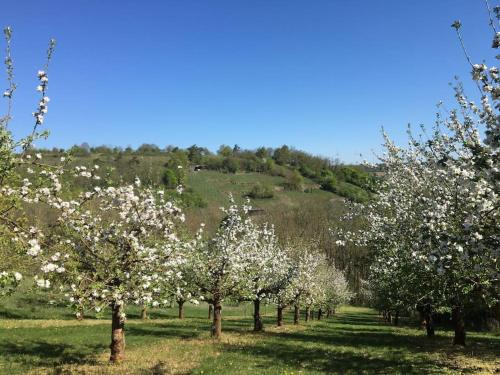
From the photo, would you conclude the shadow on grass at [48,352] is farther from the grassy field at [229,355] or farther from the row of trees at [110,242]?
the row of trees at [110,242]

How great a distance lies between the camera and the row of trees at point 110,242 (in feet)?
32.1

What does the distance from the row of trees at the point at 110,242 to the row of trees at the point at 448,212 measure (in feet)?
27.4

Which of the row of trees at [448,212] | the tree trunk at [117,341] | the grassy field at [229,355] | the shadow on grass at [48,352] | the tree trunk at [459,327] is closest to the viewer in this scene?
the row of trees at [448,212]

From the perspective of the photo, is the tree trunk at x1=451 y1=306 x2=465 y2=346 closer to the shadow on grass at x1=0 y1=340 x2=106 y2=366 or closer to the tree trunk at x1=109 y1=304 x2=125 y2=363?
the tree trunk at x1=109 y1=304 x2=125 y2=363

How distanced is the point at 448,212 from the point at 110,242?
→ 44.8 ft

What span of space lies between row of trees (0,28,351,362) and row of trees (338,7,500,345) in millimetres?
8344

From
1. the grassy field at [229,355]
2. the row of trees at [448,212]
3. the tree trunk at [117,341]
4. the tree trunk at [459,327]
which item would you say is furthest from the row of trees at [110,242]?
the tree trunk at [459,327]

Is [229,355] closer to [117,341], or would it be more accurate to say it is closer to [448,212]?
[117,341]

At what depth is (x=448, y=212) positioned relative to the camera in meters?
13.1

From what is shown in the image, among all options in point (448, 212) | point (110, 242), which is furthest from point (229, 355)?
point (448, 212)

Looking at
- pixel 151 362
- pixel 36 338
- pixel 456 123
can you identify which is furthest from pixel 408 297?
pixel 36 338

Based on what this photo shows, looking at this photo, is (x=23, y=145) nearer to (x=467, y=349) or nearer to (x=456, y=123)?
(x=456, y=123)

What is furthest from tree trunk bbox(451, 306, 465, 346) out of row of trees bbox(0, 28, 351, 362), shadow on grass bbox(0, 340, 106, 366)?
shadow on grass bbox(0, 340, 106, 366)

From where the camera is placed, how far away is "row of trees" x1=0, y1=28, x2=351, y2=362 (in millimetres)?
9781
